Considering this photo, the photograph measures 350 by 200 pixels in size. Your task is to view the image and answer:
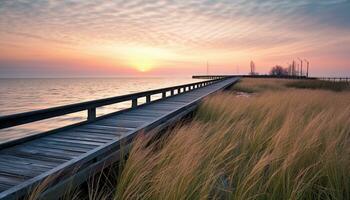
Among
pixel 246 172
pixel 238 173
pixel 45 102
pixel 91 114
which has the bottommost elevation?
pixel 45 102

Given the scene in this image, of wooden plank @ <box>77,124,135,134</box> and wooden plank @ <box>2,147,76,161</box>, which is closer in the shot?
wooden plank @ <box>2,147,76,161</box>

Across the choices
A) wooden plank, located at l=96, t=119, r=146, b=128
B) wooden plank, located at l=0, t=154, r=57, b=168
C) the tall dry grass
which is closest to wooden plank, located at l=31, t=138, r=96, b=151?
wooden plank, located at l=0, t=154, r=57, b=168

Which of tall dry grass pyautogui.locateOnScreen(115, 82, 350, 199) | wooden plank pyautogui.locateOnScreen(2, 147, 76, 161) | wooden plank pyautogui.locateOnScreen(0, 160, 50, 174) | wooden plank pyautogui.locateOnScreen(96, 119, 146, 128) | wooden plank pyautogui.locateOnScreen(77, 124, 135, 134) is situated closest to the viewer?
tall dry grass pyautogui.locateOnScreen(115, 82, 350, 199)

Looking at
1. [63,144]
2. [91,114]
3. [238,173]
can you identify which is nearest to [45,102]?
[91,114]

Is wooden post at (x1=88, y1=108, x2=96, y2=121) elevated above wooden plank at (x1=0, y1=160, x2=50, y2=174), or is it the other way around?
wooden post at (x1=88, y1=108, x2=96, y2=121)

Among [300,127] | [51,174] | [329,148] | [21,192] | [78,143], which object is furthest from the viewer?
[300,127]

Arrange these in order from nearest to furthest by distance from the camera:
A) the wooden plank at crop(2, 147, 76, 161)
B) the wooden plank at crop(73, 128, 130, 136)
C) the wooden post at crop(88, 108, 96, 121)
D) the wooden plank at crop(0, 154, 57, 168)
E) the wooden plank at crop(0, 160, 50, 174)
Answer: the wooden plank at crop(0, 160, 50, 174)
the wooden plank at crop(0, 154, 57, 168)
the wooden plank at crop(2, 147, 76, 161)
the wooden plank at crop(73, 128, 130, 136)
the wooden post at crop(88, 108, 96, 121)

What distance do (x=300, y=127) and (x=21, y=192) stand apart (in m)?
5.06

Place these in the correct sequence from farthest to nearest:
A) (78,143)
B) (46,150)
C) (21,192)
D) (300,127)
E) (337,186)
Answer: (300,127)
(78,143)
(46,150)
(337,186)
(21,192)

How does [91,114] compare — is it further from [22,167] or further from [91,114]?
[22,167]

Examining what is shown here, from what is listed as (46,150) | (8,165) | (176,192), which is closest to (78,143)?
(46,150)

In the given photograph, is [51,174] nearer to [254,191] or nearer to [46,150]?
[46,150]

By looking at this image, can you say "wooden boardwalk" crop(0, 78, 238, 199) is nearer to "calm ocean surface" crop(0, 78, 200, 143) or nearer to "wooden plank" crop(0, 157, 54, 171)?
"wooden plank" crop(0, 157, 54, 171)

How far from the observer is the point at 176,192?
8.67ft
